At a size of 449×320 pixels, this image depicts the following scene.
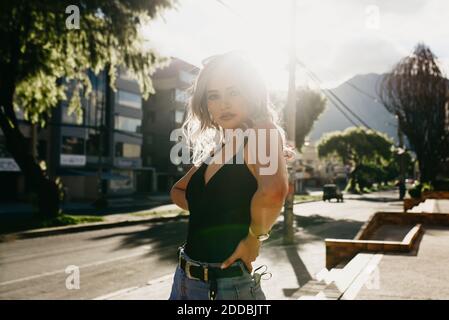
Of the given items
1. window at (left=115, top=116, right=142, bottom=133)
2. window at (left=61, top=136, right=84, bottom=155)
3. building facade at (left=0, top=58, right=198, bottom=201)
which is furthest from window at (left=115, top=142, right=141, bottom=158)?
window at (left=61, top=136, right=84, bottom=155)

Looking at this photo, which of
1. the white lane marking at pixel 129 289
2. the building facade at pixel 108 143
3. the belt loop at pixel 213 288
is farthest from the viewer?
the building facade at pixel 108 143

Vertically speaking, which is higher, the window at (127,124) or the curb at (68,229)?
the window at (127,124)

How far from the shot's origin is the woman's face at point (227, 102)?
2068 millimetres

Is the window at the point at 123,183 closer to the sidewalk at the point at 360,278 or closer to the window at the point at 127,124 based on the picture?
the window at the point at 127,124

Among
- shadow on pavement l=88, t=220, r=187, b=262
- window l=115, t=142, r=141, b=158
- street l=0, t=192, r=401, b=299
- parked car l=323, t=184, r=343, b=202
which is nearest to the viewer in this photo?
street l=0, t=192, r=401, b=299

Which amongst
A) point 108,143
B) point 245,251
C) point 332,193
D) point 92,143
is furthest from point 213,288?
point 108,143

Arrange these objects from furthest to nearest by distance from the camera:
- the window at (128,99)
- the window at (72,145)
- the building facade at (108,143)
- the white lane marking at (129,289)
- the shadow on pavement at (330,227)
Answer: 1. the window at (128,99)
2. the window at (72,145)
3. the building facade at (108,143)
4. the shadow on pavement at (330,227)
5. the white lane marking at (129,289)

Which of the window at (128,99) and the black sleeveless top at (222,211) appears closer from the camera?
the black sleeveless top at (222,211)

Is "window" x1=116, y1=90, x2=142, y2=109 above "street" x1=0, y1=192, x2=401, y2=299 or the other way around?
above

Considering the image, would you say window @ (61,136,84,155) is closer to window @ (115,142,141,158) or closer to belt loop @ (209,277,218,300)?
window @ (115,142,141,158)

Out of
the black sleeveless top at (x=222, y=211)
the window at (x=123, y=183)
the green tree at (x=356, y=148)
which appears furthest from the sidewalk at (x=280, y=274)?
the green tree at (x=356, y=148)

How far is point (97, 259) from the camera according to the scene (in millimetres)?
10609

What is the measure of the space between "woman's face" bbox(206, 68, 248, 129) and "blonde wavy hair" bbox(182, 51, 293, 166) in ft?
0.07

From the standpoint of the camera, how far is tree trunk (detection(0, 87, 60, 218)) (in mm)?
17219
